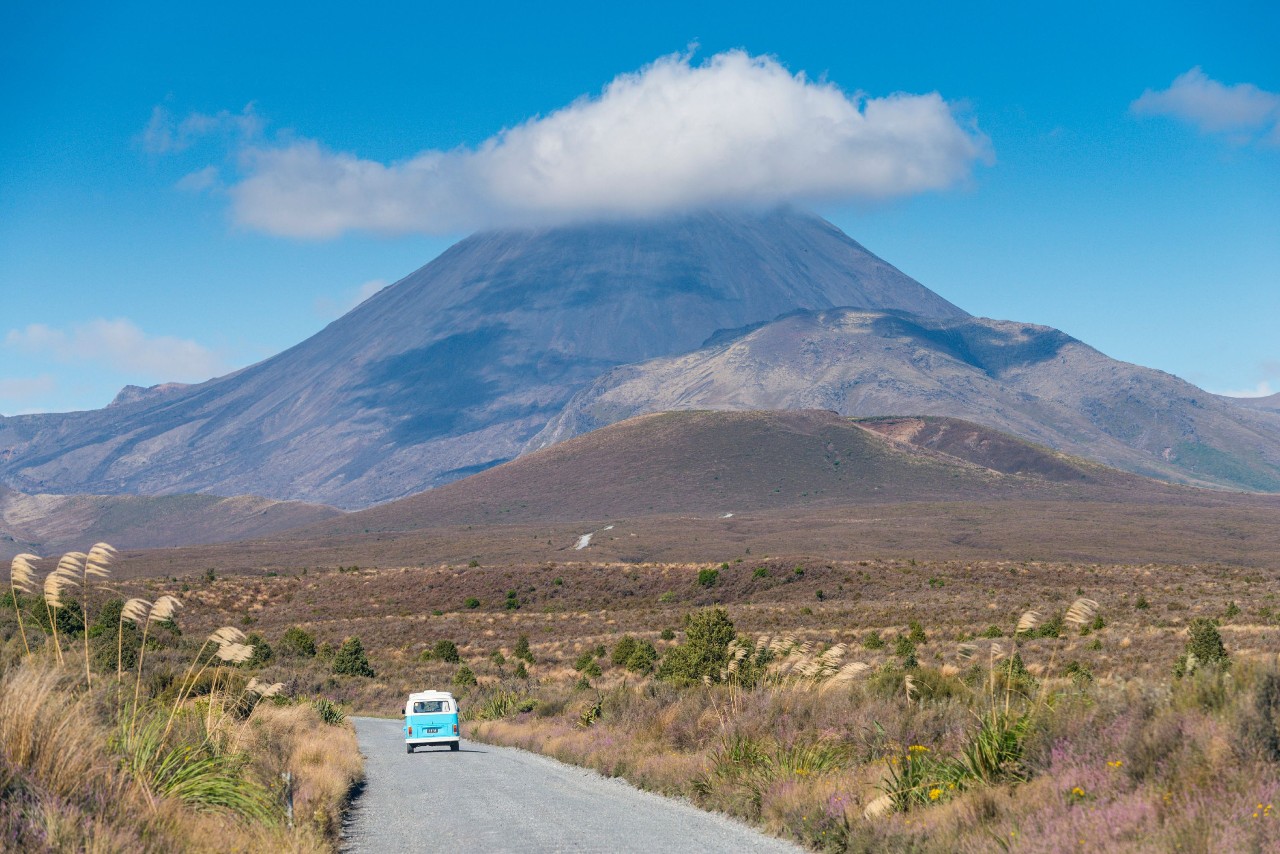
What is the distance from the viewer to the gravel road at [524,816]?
38.3 ft

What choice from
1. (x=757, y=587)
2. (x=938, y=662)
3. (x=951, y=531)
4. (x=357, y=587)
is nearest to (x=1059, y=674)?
(x=938, y=662)

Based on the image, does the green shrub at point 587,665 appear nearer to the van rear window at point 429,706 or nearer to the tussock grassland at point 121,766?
the van rear window at point 429,706

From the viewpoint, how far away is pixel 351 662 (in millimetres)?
48312

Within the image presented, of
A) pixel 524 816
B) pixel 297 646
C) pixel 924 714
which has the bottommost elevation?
pixel 297 646

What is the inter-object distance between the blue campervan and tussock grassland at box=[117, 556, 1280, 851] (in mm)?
2039

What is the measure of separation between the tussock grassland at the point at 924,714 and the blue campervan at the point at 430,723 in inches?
80.3

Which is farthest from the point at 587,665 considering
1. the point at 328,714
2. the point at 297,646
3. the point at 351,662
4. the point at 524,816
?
the point at 524,816

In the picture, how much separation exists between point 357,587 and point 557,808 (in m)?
80.2

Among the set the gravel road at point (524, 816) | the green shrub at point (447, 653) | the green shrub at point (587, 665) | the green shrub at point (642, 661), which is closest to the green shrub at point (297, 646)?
the green shrub at point (447, 653)

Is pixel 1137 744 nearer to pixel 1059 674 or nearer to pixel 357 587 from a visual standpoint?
pixel 1059 674

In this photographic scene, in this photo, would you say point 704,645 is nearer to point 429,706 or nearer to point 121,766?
point 429,706

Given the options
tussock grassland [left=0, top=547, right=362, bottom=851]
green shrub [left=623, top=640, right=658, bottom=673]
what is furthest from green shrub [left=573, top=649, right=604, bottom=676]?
tussock grassland [left=0, top=547, right=362, bottom=851]

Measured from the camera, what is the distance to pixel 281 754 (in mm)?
15531

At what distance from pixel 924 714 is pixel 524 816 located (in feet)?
16.3
